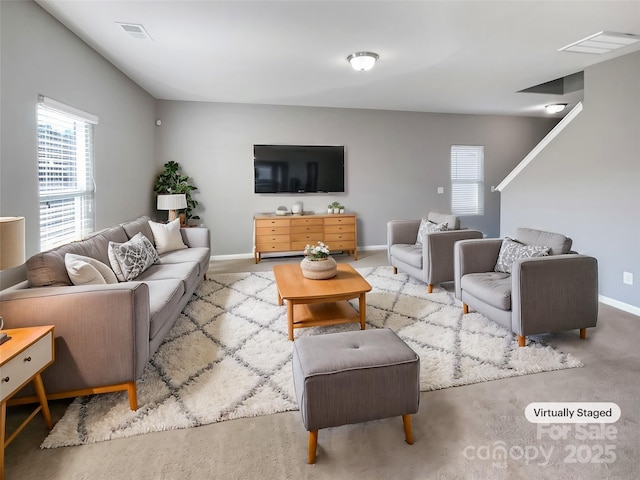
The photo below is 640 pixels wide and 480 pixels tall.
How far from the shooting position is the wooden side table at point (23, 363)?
62.1 inches

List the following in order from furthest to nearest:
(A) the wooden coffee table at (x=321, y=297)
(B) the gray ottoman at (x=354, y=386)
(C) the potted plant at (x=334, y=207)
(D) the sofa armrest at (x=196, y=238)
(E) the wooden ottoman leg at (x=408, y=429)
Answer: (C) the potted plant at (x=334, y=207), (D) the sofa armrest at (x=196, y=238), (A) the wooden coffee table at (x=321, y=297), (E) the wooden ottoman leg at (x=408, y=429), (B) the gray ottoman at (x=354, y=386)

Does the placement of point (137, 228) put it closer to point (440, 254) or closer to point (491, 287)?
point (440, 254)

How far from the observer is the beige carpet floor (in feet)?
5.38

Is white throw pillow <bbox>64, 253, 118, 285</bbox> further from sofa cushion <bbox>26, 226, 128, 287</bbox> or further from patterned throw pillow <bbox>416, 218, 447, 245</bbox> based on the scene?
patterned throw pillow <bbox>416, 218, 447, 245</bbox>

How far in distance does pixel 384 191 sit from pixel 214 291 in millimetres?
3696

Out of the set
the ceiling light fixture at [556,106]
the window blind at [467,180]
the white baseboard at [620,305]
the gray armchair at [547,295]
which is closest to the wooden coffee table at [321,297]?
the gray armchair at [547,295]

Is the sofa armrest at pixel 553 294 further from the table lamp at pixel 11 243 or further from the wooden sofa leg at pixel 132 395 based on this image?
the table lamp at pixel 11 243

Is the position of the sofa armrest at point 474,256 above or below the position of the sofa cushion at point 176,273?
above

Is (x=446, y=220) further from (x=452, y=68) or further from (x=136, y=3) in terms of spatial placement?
(x=136, y=3)

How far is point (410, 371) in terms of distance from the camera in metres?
1.78

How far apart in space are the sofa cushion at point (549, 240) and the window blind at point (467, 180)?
3.73m

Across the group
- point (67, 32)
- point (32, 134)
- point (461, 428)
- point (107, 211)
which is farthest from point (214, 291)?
point (461, 428)

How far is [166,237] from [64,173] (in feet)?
4.62

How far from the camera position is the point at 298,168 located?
6.24 metres
